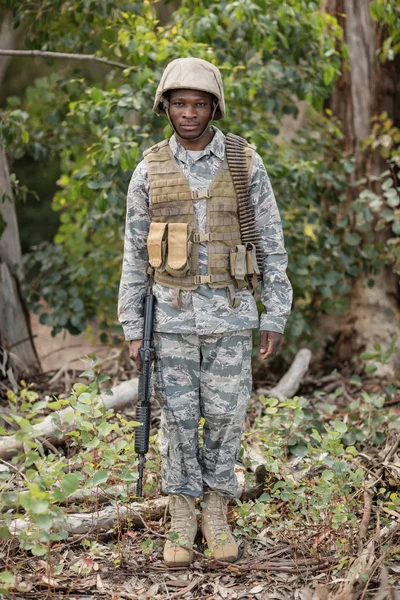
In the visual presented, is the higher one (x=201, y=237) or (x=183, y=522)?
(x=201, y=237)

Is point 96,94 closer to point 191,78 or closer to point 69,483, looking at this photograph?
point 191,78

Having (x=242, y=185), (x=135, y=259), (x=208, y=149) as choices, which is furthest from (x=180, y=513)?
(x=208, y=149)

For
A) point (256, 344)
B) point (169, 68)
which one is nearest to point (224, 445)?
point (169, 68)

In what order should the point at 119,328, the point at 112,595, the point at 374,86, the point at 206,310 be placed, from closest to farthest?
the point at 112,595
the point at 206,310
the point at 119,328
the point at 374,86

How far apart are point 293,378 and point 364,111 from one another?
2258 millimetres

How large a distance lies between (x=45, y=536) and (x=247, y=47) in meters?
3.89

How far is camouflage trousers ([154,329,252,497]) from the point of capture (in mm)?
3482

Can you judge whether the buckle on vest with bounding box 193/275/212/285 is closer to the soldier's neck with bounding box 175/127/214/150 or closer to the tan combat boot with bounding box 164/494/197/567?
the soldier's neck with bounding box 175/127/214/150

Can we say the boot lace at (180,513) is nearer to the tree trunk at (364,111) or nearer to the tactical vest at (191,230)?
the tactical vest at (191,230)

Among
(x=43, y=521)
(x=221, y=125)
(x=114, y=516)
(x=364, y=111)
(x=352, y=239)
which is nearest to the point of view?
(x=43, y=521)

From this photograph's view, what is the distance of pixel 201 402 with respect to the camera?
3.58 metres

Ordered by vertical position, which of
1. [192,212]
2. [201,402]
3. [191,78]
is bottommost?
[201,402]

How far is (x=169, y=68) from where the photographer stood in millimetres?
3428

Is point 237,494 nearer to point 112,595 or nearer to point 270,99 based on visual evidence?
point 112,595
